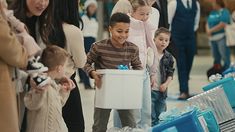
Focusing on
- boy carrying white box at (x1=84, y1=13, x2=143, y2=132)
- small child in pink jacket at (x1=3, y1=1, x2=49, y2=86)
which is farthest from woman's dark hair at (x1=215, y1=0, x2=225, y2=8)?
small child in pink jacket at (x1=3, y1=1, x2=49, y2=86)

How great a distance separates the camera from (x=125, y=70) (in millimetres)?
3826

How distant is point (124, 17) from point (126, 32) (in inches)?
4.9

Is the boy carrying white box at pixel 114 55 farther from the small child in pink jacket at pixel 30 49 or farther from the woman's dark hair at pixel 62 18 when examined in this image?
the small child in pink jacket at pixel 30 49

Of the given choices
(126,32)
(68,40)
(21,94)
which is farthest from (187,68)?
(21,94)

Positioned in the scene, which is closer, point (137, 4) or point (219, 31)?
point (137, 4)

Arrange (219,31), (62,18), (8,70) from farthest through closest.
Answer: (219,31)
(62,18)
(8,70)

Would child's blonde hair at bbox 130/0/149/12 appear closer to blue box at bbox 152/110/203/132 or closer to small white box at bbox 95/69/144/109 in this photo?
small white box at bbox 95/69/144/109

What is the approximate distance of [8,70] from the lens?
2.78m

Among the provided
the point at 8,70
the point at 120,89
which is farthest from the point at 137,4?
the point at 8,70

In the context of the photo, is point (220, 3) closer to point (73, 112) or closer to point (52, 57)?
point (73, 112)

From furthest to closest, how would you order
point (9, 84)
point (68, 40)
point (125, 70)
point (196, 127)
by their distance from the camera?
point (125, 70), point (68, 40), point (196, 127), point (9, 84)

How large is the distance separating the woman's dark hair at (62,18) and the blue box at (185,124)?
846 mm

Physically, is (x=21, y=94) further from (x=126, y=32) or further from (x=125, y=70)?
(x=126, y=32)

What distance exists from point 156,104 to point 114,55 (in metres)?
1.03
